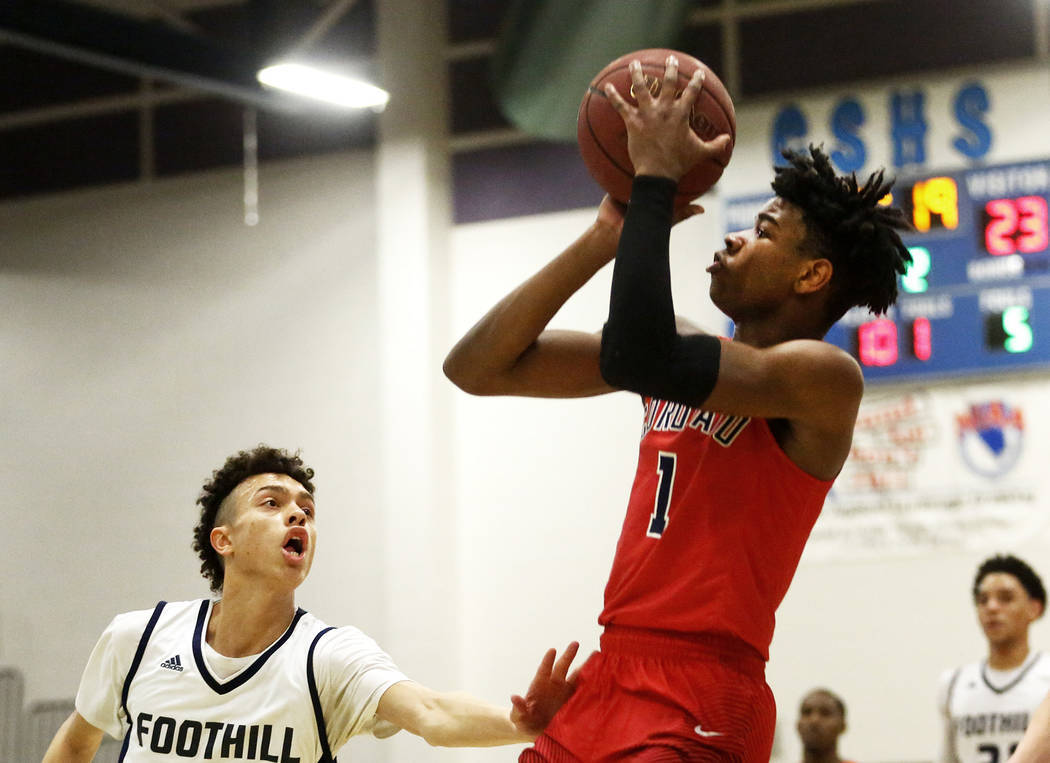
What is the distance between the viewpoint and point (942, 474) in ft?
24.9

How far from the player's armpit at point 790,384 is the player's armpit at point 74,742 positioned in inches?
91.4

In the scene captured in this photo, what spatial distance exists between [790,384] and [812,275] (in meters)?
0.31

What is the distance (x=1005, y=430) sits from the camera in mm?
7492

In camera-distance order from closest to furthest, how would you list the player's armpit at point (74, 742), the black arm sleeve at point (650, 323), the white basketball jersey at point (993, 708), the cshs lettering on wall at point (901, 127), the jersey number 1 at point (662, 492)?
the black arm sleeve at point (650, 323) → the jersey number 1 at point (662, 492) → the player's armpit at point (74, 742) → the white basketball jersey at point (993, 708) → the cshs lettering on wall at point (901, 127)

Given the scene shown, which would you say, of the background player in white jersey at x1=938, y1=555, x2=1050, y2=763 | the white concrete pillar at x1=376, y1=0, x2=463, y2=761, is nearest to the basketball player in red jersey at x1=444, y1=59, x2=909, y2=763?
the background player in white jersey at x1=938, y1=555, x2=1050, y2=763

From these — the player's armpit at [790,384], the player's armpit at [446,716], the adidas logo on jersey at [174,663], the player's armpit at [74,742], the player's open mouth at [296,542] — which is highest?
the player's armpit at [790,384]

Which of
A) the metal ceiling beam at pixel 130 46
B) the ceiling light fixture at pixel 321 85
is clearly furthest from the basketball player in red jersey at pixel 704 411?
the ceiling light fixture at pixel 321 85

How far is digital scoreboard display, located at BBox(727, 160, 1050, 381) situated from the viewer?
24.1 ft

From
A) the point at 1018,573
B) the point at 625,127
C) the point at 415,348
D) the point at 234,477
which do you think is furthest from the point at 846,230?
the point at 415,348

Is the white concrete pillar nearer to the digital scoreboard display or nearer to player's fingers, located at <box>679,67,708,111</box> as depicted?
the digital scoreboard display

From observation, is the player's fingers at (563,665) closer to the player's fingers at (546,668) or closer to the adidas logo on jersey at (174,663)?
the player's fingers at (546,668)

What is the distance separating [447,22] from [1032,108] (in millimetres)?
3837

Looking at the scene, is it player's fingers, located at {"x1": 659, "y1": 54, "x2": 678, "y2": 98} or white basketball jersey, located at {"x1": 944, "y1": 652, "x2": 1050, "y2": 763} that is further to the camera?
white basketball jersey, located at {"x1": 944, "y1": 652, "x2": 1050, "y2": 763}

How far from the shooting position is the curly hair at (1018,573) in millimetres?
6723
